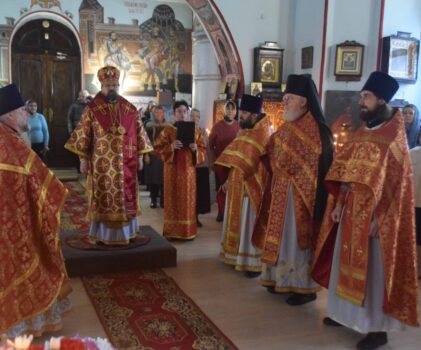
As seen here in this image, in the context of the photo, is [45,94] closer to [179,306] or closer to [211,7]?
[211,7]

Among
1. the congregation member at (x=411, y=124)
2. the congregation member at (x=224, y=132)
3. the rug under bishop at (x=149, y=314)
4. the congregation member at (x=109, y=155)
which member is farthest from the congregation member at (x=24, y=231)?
the congregation member at (x=411, y=124)

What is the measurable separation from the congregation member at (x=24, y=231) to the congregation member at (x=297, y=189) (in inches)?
67.7

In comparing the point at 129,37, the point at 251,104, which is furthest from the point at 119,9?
the point at 251,104

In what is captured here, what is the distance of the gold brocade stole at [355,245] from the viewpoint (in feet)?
10.2

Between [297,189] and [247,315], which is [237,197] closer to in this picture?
[297,189]

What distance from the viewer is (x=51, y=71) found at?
11797 millimetres

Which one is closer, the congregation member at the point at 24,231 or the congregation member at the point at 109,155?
the congregation member at the point at 24,231

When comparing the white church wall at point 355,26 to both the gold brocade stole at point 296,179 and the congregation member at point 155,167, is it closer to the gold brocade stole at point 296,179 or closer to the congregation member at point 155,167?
the congregation member at point 155,167

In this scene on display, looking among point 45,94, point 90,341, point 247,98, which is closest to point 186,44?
point 45,94

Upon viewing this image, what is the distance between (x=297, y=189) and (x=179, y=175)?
226 cm

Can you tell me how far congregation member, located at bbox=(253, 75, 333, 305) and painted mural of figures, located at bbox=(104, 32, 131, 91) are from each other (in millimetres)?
8839

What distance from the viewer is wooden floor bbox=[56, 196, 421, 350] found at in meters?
3.33

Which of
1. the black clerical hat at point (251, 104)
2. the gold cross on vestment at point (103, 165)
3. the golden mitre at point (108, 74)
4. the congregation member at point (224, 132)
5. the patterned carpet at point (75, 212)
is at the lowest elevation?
the patterned carpet at point (75, 212)

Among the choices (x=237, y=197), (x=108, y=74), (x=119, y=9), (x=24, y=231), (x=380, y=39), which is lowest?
(x=237, y=197)
